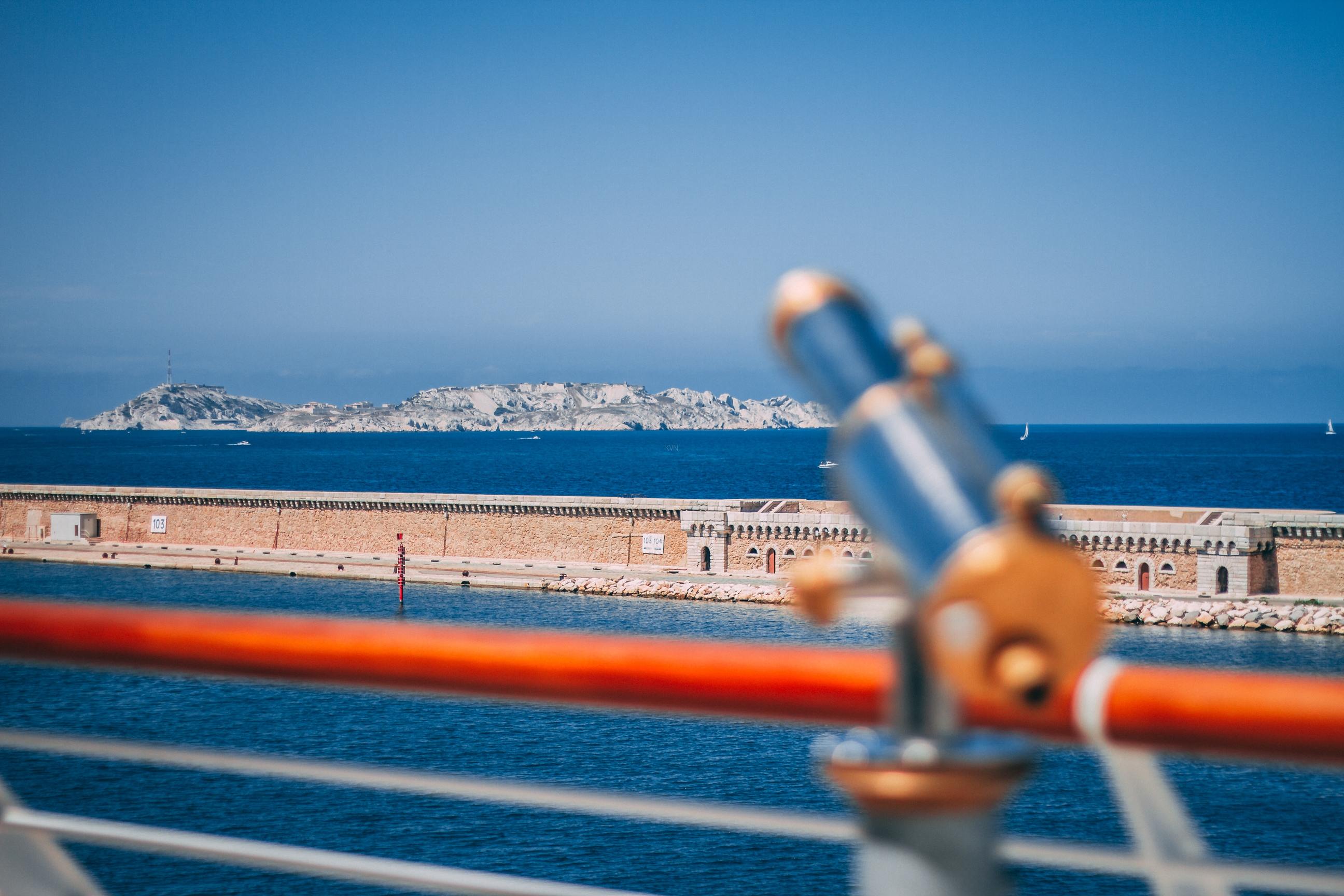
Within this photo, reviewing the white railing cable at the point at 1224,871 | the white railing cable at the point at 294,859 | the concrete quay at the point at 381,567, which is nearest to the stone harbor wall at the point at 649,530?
the concrete quay at the point at 381,567

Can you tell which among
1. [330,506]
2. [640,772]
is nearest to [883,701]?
[640,772]

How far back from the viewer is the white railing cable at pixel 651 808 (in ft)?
3.67

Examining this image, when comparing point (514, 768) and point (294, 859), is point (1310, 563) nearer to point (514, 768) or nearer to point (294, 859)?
point (514, 768)

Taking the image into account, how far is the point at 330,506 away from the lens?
152 feet

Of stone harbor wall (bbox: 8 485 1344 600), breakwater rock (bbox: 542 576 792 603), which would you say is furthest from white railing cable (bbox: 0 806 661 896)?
breakwater rock (bbox: 542 576 792 603)

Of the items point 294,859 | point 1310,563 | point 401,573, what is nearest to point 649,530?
point 401,573

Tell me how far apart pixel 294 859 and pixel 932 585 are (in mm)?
921

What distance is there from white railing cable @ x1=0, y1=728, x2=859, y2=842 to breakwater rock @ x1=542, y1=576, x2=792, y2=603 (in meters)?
34.6

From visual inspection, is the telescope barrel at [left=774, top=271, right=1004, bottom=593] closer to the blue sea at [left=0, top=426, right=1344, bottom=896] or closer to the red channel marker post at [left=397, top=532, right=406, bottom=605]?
the blue sea at [left=0, top=426, right=1344, bottom=896]

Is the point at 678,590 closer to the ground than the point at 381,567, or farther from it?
closer to the ground

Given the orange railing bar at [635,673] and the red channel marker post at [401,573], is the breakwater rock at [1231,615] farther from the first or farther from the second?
the orange railing bar at [635,673]

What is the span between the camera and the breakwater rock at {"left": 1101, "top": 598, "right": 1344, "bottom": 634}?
106ft

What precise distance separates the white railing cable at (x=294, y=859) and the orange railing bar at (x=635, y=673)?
0.19m

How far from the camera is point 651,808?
128 centimetres
